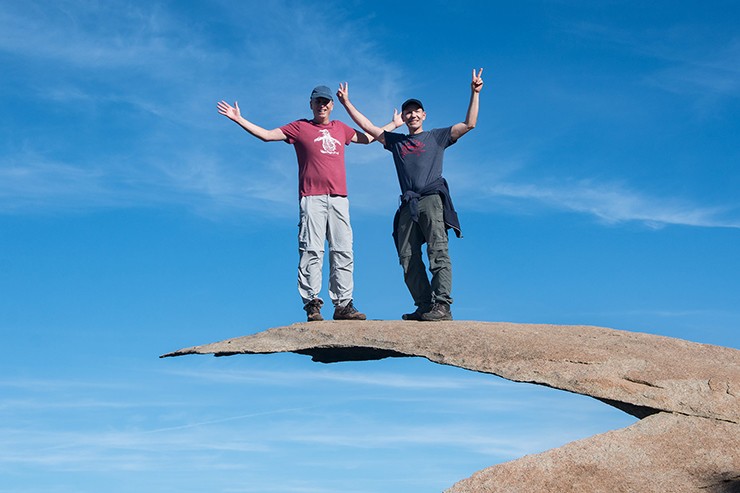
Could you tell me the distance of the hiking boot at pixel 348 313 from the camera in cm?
963

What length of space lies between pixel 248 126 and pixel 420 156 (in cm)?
211

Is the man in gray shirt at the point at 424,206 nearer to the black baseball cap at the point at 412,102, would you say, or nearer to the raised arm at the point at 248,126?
the black baseball cap at the point at 412,102

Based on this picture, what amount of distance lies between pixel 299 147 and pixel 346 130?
2.18 feet

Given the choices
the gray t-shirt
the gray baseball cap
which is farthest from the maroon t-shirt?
the gray t-shirt

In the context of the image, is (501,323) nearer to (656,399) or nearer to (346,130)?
(656,399)

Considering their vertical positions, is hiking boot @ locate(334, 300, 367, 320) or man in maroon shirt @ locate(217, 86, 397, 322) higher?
man in maroon shirt @ locate(217, 86, 397, 322)

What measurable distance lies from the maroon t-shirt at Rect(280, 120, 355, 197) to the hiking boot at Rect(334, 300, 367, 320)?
1.37 meters

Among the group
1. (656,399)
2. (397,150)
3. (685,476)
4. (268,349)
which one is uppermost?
(397,150)

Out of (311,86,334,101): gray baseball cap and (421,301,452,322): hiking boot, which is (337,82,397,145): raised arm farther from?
(421,301,452,322): hiking boot

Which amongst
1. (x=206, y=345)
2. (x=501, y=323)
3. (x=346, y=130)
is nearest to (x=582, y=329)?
(x=501, y=323)

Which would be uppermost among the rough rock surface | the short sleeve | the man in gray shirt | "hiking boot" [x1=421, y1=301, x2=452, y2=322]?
the short sleeve

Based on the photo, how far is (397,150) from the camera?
9828 millimetres

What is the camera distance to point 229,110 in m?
9.70

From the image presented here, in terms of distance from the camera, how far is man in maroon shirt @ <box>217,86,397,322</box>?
945cm
